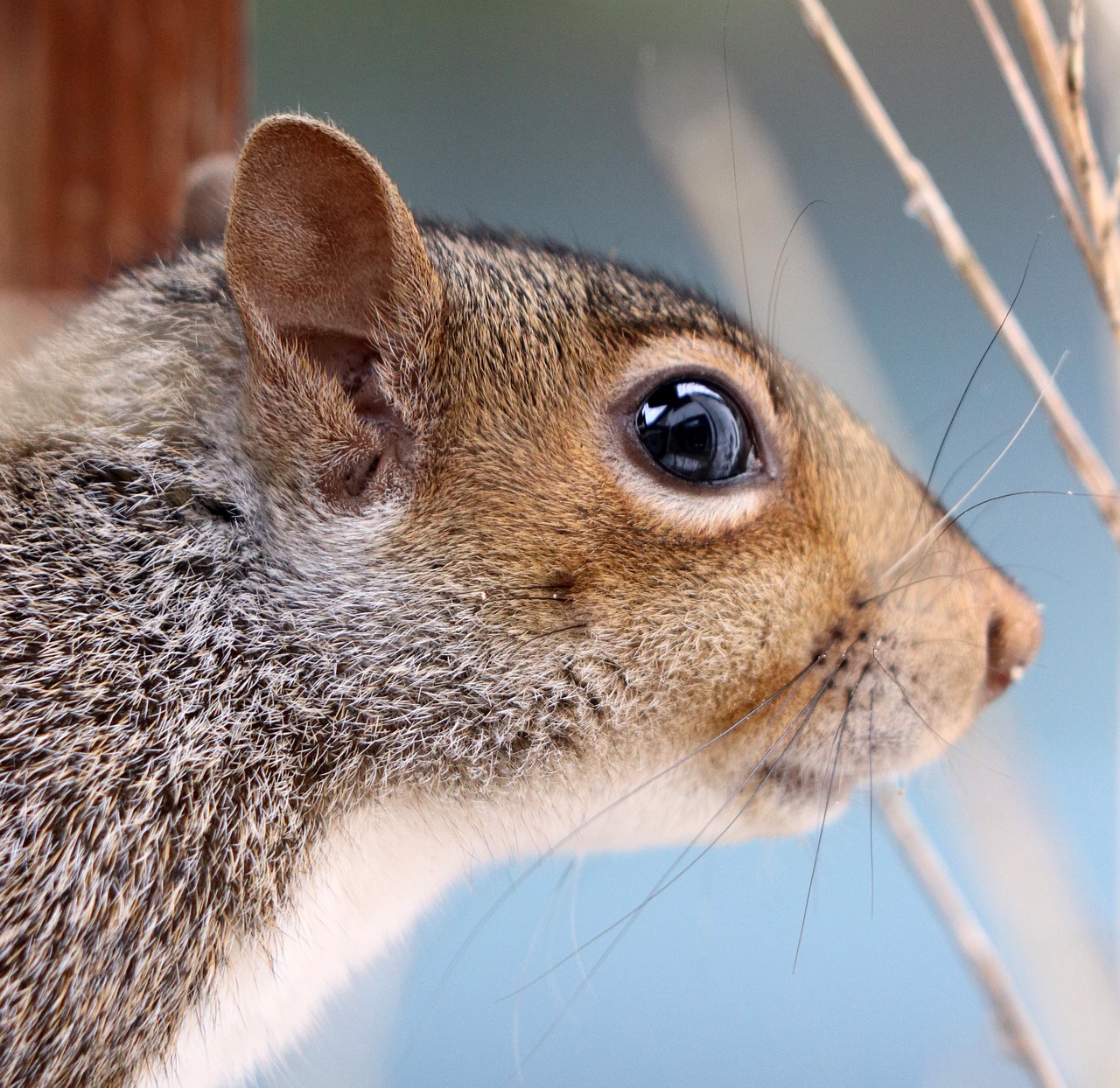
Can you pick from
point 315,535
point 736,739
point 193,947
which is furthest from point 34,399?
point 736,739

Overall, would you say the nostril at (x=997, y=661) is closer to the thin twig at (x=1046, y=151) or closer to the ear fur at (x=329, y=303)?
the thin twig at (x=1046, y=151)

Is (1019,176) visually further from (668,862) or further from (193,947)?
(193,947)

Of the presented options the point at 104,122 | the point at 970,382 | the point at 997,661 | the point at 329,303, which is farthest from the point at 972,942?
the point at 104,122

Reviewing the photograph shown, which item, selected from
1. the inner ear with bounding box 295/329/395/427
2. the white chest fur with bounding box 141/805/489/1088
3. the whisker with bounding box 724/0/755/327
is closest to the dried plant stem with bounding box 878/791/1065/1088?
the white chest fur with bounding box 141/805/489/1088

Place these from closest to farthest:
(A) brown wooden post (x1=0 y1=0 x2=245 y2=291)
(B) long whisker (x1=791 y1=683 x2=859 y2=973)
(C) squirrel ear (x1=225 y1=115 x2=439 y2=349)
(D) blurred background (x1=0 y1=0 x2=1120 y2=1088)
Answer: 1. (C) squirrel ear (x1=225 y1=115 x2=439 y2=349)
2. (B) long whisker (x1=791 y1=683 x2=859 y2=973)
3. (D) blurred background (x1=0 y1=0 x2=1120 y2=1088)
4. (A) brown wooden post (x1=0 y1=0 x2=245 y2=291)

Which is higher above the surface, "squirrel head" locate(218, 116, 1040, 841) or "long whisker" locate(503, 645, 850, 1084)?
"squirrel head" locate(218, 116, 1040, 841)

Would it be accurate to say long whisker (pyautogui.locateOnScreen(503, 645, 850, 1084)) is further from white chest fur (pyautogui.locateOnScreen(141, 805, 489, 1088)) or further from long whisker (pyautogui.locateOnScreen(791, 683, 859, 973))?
white chest fur (pyautogui.locateOnScreen(141, 805, 489, 1088))
